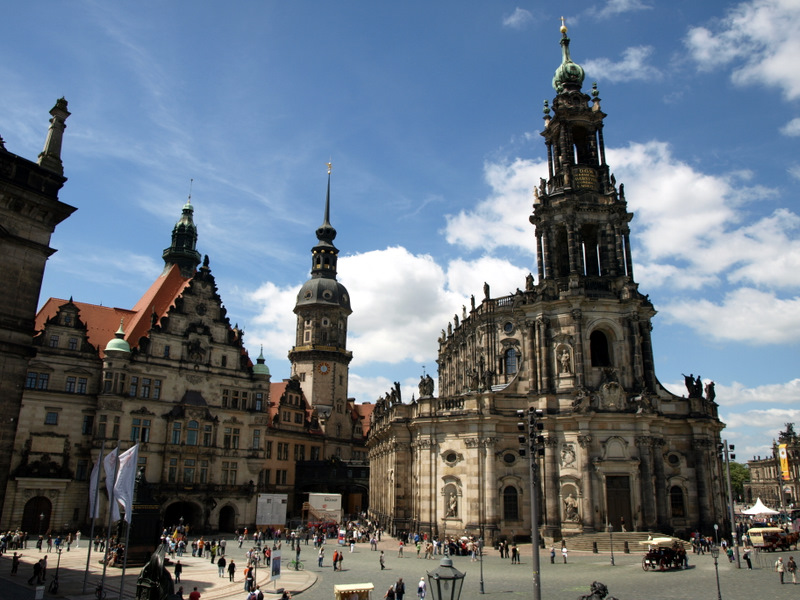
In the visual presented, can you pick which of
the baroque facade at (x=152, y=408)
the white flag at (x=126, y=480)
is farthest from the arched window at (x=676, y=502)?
the white flag at (x=126, y=480)

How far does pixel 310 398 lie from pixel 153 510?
47834 mm

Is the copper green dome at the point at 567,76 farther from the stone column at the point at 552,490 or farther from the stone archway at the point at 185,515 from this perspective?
the stone archway at the point at 185,515

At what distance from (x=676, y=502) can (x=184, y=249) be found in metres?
59.6

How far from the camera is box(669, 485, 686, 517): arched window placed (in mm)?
45281

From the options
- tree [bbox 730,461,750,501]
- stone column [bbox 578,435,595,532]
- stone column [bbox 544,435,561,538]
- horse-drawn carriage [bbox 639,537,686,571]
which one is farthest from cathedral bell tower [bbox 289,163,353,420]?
tree [bbox 730,461,750,501]

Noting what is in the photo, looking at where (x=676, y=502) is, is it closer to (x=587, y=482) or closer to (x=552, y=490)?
(x=587, y=482)

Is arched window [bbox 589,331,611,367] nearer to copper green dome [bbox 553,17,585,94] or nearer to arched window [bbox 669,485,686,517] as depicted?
arched window [bbox 669,485,686,517]

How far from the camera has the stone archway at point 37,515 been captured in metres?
44.8

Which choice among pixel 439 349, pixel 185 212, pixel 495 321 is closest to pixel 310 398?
pixel 439 349

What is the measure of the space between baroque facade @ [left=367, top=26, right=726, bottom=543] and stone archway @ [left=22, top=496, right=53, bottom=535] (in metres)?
26.8

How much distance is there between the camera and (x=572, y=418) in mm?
44500

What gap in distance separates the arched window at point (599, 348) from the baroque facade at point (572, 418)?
0.12 m

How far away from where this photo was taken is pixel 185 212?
3046 inches

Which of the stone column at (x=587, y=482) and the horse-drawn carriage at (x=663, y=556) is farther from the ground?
the stone column at (x=587, y=482)
